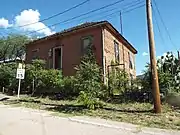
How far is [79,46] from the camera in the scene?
21500 millimetres

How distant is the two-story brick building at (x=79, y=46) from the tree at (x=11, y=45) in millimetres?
21507

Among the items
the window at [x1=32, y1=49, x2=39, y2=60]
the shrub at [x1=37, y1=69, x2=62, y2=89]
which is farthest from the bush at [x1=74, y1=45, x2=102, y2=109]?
the window at [x1=32, y1=49, x2=39, y2=60]

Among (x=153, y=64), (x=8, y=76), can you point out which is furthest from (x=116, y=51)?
(x=153, y=64)

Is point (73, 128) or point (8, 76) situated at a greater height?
point (8, 76)

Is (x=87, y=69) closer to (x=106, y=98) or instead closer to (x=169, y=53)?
(x=106, y=98)

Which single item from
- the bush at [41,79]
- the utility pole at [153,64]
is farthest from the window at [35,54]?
the utility pole at [153,64]

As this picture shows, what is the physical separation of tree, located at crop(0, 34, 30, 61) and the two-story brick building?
2151cm

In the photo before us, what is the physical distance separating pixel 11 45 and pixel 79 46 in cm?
2934

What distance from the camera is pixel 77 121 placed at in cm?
964

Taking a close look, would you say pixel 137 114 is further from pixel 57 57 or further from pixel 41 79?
pixel 57 57

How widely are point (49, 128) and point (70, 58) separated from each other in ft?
46.2

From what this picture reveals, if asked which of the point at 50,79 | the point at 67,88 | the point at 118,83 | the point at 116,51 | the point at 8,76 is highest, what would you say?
the point at 116,51

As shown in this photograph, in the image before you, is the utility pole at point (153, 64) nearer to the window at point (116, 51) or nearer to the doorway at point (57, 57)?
the window at point (116, 51)

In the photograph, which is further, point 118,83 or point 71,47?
point 71,47
